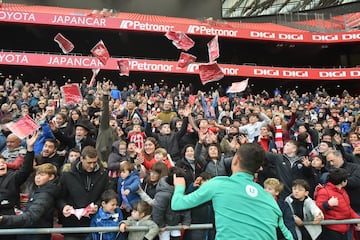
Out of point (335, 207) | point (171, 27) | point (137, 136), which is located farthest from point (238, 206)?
point (171, 27)

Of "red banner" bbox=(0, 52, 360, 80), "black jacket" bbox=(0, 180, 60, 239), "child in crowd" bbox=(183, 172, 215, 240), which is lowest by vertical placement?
"child in crowd" bbox=(183, 172, 215, 240)

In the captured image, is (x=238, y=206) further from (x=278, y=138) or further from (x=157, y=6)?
(x=157, y=6)

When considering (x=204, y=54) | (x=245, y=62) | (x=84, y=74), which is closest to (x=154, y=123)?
(x=84, y=74)

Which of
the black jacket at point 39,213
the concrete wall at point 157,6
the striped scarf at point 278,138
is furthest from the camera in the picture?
the concrete wall at point 157,6

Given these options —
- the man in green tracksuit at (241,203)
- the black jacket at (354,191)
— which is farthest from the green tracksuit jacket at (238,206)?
the black jacket at (354,191)

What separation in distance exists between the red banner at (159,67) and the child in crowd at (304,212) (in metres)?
16.9

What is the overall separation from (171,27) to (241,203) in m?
21.7

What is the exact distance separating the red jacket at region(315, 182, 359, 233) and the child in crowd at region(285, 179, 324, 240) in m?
0.22

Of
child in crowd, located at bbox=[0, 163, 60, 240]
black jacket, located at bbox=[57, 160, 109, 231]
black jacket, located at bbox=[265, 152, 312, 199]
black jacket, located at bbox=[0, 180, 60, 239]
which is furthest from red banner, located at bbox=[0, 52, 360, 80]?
black jacket, located at bbox=[0, 180, 60, 239]

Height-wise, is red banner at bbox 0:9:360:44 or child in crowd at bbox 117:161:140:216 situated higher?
red banner at bbox 0:9:360:44

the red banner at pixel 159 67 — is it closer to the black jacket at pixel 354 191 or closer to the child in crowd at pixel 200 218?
the child in crowd at pixel 200 218

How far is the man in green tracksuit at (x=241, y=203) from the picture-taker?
215 cm

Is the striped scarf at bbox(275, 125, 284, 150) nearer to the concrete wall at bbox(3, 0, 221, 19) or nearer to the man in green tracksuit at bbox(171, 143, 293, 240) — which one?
the man in green tracksuit at bbox(171, 143, 293, 240)

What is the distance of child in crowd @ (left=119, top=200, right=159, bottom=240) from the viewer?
11.5ft
